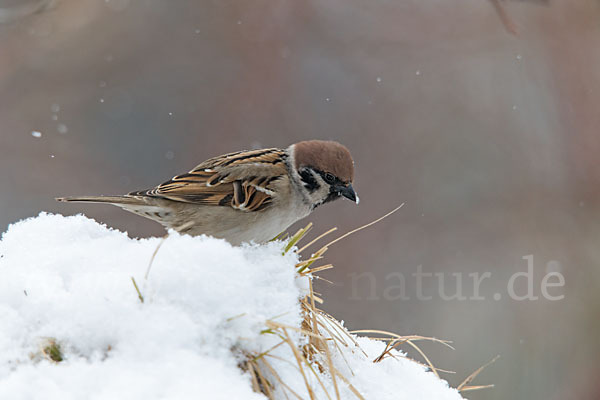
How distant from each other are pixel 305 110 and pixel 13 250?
15.6 feet

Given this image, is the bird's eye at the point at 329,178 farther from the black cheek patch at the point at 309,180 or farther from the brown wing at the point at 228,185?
the brown wing at the point at 228,185

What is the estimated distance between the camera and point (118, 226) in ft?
18.0

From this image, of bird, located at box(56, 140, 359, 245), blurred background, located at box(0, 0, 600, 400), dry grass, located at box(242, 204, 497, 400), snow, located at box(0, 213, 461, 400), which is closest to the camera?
snow, located at box(0, 213, 461, 400)

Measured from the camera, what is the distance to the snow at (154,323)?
4.15ft

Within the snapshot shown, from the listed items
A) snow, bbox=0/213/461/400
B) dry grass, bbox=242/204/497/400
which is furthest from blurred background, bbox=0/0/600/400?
snow, bbox=0/213/461/400

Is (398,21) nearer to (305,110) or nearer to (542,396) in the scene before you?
(305,110)

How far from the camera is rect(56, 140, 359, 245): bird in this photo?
112 inches

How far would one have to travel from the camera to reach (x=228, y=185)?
2.92 meters

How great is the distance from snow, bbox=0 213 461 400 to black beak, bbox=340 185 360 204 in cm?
123

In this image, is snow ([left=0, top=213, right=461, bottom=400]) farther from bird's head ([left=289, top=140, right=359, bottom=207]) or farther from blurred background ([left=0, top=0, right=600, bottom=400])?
blurred background ([left=0, top=0, right=600, bottom=400])

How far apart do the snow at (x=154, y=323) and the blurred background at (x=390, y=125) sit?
4235 mm

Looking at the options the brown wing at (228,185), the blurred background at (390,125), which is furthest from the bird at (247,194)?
the blurred background at (390,125)

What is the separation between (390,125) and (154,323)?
17.0ft

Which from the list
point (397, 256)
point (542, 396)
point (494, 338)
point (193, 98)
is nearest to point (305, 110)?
point (193, 98)
